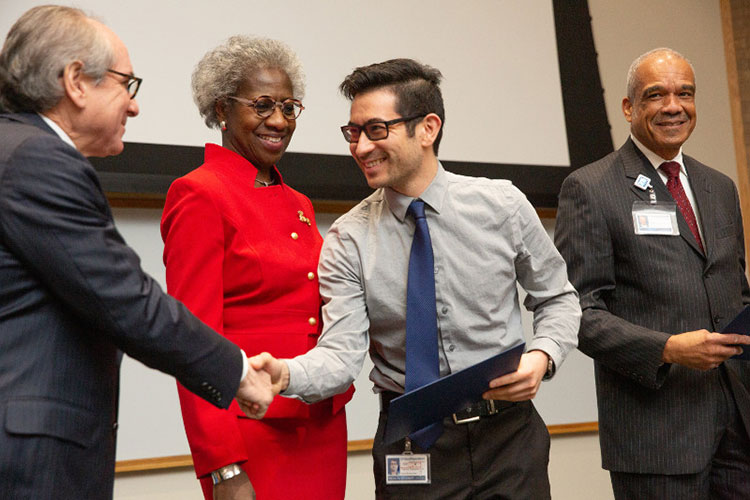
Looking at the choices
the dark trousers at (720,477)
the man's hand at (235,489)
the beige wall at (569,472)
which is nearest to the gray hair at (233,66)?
the man's hand at (235,489)

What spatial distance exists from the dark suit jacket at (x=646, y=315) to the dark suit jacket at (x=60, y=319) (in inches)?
53.1

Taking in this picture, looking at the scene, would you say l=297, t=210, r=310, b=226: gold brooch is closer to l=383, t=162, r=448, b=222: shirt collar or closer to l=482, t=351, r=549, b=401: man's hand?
l=383, t=162, r=448, b=222: shirt collar

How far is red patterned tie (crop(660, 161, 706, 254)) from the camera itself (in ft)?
8.27

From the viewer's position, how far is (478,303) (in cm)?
196

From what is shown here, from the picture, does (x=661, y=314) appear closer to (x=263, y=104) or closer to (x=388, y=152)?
(x=388, y=152)

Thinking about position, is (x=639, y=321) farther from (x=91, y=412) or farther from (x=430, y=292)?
(x=91, y=412)

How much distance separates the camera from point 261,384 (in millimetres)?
1711

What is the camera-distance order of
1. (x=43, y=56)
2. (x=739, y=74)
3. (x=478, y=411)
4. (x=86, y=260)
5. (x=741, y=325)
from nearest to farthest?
1. (x=86, y=260)
2. (x=43, y=56)
3. (x=478, y=411)
4. (x=741, y=325)
5. (x=739, y=74)

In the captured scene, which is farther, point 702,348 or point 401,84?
point 702,348

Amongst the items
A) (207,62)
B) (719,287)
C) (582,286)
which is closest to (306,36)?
(207,62)

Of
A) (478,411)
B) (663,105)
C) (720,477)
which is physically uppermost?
(663,105)

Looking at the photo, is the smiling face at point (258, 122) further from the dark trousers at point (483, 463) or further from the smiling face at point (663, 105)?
the smiling face at point (663, 105)

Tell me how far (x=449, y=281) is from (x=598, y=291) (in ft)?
2.25

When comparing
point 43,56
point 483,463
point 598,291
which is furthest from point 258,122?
point 598,291
